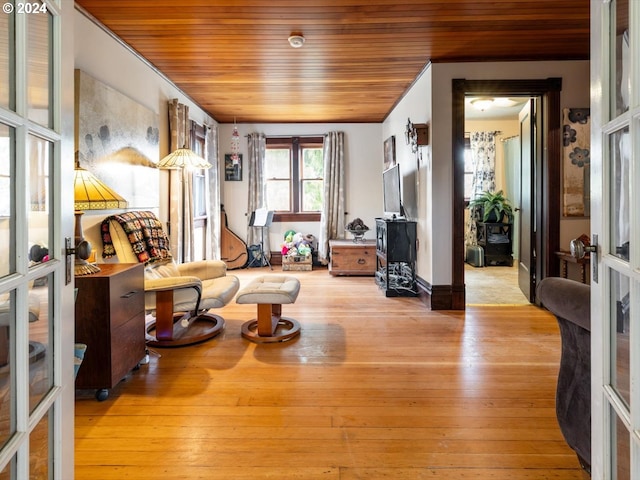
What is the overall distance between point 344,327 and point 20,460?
2.70 meters

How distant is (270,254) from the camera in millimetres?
6707

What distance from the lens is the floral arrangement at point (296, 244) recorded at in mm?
6301

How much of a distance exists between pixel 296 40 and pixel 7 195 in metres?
2.96

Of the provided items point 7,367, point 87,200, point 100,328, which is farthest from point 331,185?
point 7,367

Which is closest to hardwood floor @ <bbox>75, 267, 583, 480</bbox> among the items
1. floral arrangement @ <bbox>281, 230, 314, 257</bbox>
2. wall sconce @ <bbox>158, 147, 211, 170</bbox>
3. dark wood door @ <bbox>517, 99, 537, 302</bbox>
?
dark wood door @ <bbox>517, 99, 537, 302</bbox>

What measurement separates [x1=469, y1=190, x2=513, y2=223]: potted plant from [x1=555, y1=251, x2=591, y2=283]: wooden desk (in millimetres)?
3008

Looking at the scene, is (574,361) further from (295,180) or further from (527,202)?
(295,180)

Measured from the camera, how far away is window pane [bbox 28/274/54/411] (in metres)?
0.89

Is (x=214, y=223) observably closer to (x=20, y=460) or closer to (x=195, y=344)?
(x=195, y=344)

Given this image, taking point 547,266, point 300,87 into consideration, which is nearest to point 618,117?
point 547,266

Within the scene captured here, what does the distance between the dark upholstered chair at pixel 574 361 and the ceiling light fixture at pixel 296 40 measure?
106 inches

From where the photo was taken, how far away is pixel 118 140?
3.12m

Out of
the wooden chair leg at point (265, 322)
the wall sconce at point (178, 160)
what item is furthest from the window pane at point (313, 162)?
the wooden chair leg at point (265, 322)

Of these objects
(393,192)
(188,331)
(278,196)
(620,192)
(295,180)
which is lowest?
Answer: (188,331)
